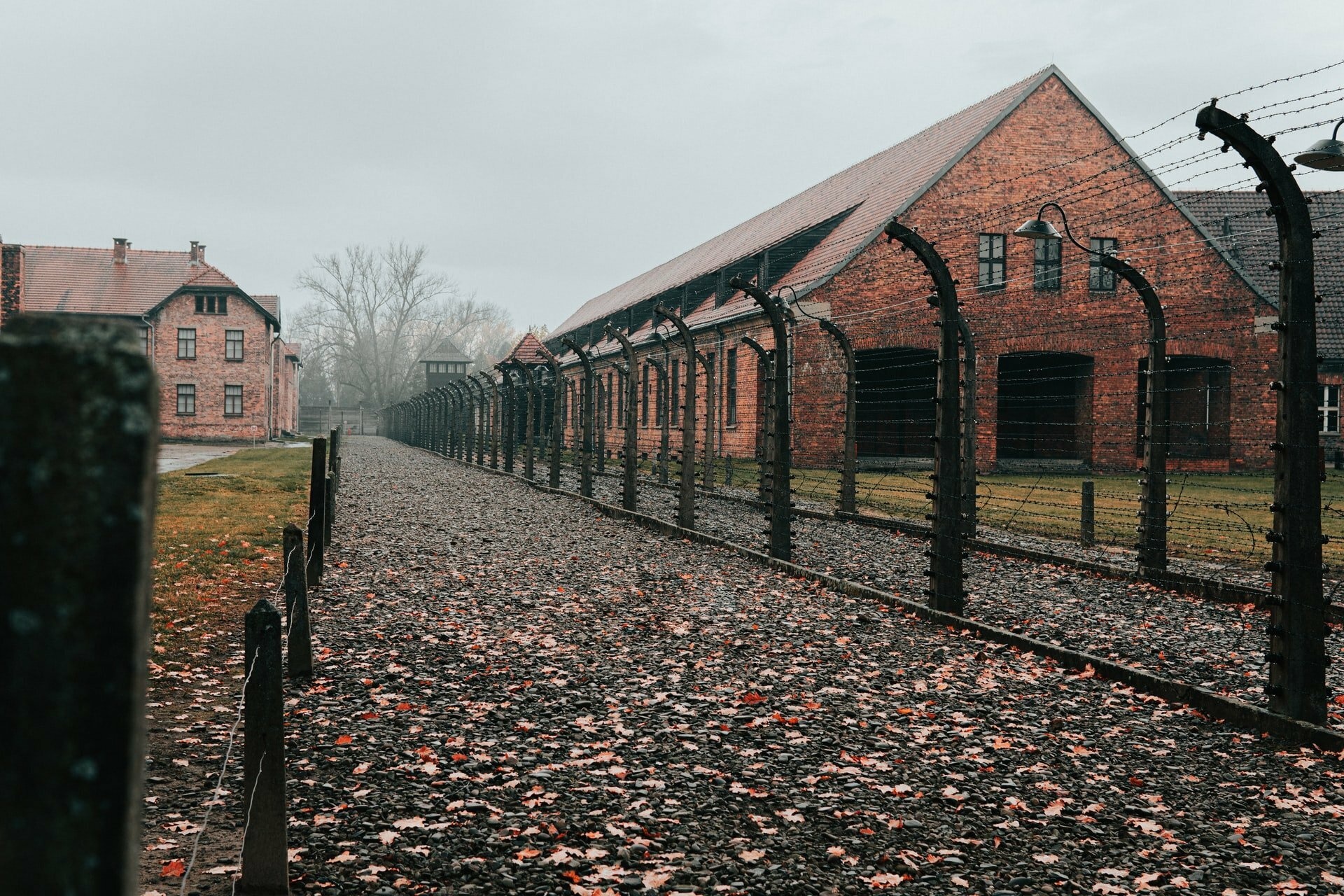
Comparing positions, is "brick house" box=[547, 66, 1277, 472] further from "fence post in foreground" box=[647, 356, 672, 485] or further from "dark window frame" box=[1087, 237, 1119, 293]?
"fence post in foreground" box=[647, 356, 672, 485]

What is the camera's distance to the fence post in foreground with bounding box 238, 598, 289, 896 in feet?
11.1

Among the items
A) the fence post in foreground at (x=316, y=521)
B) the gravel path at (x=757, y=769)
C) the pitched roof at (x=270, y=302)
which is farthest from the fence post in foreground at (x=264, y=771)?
the pitched roof at (x=270, y=302)

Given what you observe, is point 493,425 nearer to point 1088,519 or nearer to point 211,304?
point 1088,519

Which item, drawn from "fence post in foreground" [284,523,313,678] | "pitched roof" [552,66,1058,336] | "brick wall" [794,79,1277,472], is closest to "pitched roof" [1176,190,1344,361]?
"brick wall" [794,79,1277,472]

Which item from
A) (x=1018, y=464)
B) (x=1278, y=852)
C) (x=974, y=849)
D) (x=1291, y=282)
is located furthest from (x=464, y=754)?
(x=1018, y=464)

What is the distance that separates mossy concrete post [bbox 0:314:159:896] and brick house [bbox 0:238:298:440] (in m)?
52.4

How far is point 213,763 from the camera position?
4.89m

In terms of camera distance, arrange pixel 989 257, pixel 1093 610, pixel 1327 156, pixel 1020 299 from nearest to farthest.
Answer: pixel 1327 156
pixel 1093 610
pixel 989 257
pixel 1020 299

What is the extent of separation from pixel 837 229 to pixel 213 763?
2728cm

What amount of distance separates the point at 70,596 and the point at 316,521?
31.2 ft

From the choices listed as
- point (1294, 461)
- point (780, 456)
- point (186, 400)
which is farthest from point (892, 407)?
point (186, 400)

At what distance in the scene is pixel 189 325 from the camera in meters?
50.0

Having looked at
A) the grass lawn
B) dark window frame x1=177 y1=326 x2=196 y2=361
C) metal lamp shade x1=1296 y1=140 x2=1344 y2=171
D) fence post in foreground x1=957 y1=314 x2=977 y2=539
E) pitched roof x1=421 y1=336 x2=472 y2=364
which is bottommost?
the grass lawn

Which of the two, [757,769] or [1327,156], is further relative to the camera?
[1327,156]
